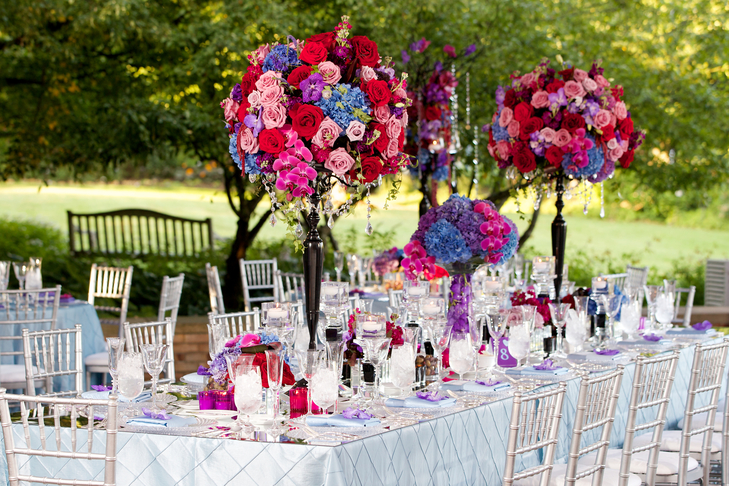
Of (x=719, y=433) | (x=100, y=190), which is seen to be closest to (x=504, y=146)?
(x=719, y=433)

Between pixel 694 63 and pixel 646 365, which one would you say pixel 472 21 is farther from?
pixel 646 365

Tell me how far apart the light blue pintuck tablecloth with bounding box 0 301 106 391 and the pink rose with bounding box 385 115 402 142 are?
3.29 meters

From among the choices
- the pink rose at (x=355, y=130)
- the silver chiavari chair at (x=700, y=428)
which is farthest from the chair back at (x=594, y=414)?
the pink rose at (x=355, y=130)

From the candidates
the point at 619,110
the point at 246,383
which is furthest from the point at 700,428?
the point at 246,383

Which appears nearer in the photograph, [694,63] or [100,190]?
[694,63]

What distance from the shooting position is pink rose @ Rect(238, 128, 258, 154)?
300cm

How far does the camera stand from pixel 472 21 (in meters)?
7.26

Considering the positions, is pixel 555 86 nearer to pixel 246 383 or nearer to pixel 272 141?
pixel 272 141

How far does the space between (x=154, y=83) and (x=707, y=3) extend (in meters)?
5.21

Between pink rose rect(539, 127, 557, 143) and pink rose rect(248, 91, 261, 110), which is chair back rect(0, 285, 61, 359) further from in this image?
pink rose rect(539, 127, 557, 143)

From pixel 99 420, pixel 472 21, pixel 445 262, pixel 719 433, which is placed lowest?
pixel 719 433

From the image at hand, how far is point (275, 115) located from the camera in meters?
2.93

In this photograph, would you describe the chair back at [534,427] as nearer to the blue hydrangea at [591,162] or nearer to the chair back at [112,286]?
the blue hydrangea at [591,162]

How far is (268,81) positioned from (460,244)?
1.16 metres
